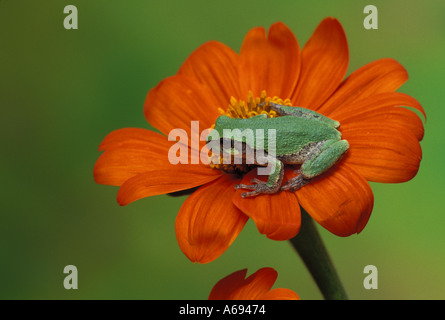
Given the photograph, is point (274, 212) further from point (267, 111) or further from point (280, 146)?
point (267, 111)

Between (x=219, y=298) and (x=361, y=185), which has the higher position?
(x=361, y=185)

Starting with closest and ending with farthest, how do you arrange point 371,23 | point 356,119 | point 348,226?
point 348,226 → point 356,119 → point 371,23

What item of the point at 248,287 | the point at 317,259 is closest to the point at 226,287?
the point at 248,287

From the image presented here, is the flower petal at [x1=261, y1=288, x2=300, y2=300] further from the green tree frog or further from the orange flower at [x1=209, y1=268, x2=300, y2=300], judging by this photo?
the green tree frog

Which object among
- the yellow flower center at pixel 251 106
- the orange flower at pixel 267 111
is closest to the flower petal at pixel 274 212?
the orange flower at pixel 267 111

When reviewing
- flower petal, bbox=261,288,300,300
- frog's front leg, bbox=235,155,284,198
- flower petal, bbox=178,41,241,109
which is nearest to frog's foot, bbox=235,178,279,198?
frog's front leg, bbox=235,155,284,198
